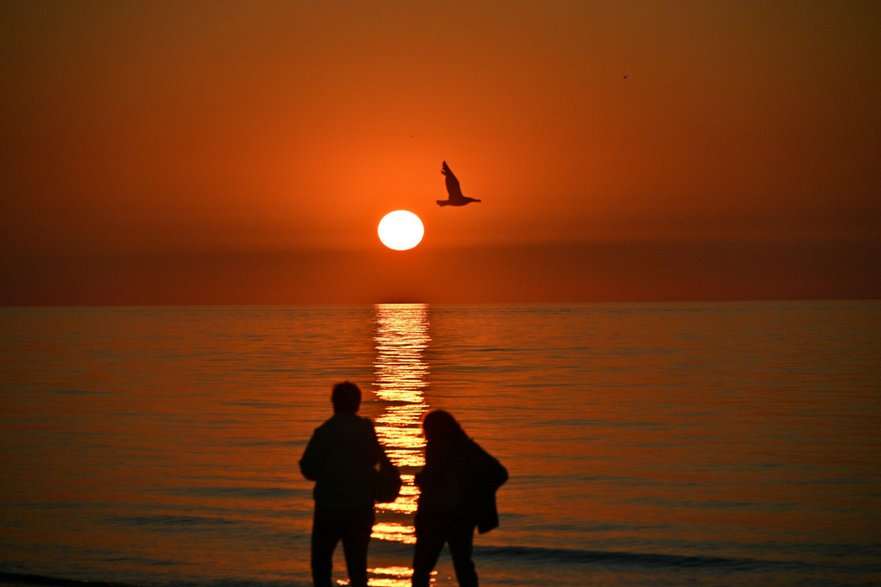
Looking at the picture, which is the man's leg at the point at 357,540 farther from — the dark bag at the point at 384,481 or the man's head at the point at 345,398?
the man's head at the point at 345,398

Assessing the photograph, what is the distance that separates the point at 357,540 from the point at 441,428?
1.09m

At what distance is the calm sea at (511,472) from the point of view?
13.7 meters

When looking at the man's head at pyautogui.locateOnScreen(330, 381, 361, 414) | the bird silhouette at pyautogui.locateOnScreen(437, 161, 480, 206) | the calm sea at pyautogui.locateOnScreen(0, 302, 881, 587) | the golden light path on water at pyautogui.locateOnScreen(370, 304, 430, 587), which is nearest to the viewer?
the man's head at pyautogui.locateOnScreen(330, 381, 361, 414)

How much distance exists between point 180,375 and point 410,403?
17.1 metres

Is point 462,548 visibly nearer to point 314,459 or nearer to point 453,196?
point 314,459

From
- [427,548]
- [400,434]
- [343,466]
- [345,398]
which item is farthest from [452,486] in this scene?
[400,434]

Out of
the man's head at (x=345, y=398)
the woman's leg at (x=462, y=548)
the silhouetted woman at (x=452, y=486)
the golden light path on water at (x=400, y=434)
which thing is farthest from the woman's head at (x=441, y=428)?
the golden light path on water at (x=400, y=434)

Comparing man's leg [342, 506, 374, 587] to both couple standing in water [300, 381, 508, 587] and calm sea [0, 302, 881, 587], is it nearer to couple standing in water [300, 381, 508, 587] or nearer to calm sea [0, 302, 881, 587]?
couple standing in water [300, 381, 508, 587]

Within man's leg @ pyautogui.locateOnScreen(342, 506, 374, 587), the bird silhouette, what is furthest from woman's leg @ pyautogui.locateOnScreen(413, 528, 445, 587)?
the bird silhouette

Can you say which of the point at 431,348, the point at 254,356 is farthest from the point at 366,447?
the point at 431,348

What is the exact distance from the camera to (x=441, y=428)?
8297 millimetres

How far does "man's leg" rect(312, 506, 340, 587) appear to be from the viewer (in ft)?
27.3

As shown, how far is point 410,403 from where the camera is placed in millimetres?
35719

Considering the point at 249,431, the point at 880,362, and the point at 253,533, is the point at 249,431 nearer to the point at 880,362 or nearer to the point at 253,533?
the point at 253,533
